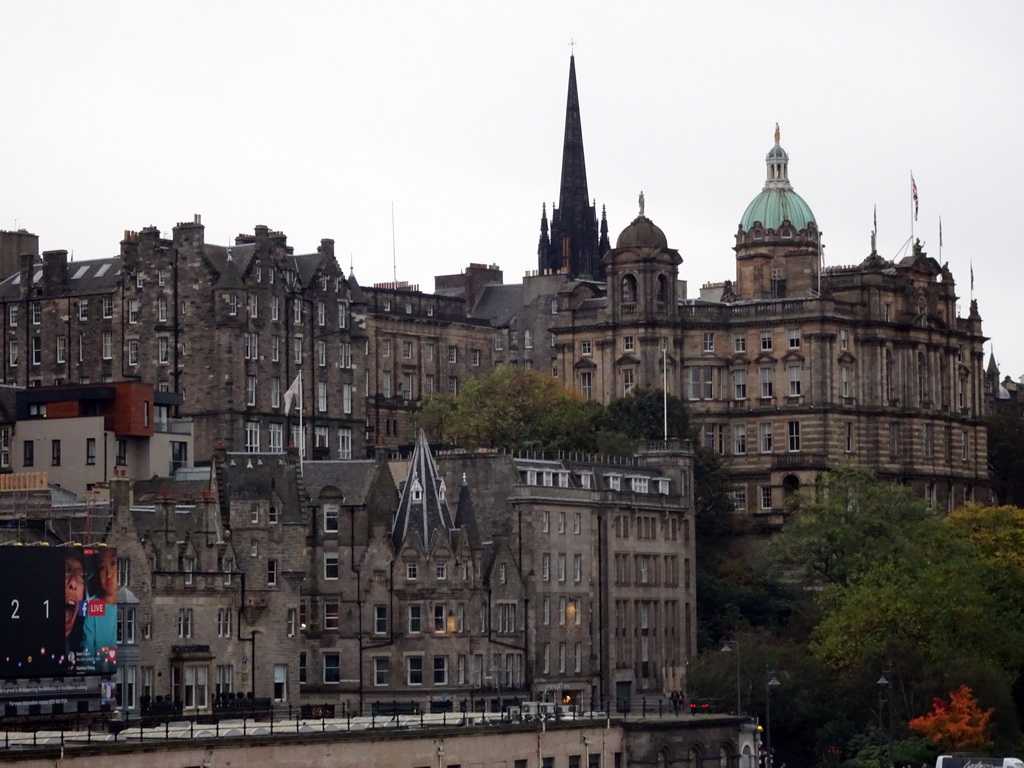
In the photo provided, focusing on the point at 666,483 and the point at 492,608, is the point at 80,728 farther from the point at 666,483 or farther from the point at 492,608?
the point at 666,483

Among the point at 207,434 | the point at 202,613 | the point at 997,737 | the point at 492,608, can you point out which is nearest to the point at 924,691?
the point at 997,737

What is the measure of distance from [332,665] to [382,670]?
103 inches

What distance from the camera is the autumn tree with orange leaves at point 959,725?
6412 inches

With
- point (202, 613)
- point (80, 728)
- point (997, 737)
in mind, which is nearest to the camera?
point (80, 728)

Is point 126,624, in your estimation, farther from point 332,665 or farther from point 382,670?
point 382,670

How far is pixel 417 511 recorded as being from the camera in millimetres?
173000

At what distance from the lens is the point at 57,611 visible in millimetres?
143375

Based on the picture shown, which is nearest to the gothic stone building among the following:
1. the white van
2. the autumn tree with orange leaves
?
the autumn tree with orange leaves

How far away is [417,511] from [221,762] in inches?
1812

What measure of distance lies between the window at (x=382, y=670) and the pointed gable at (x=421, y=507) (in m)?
5.91

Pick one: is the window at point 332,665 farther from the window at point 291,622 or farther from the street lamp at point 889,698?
the street lamp at point 889,698

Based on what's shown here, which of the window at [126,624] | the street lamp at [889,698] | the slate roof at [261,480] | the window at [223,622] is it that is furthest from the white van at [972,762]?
the slate roof at [261,480]

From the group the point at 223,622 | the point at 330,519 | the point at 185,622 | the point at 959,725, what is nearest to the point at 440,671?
the point at 330,519

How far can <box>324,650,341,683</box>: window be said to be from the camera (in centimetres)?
16988
